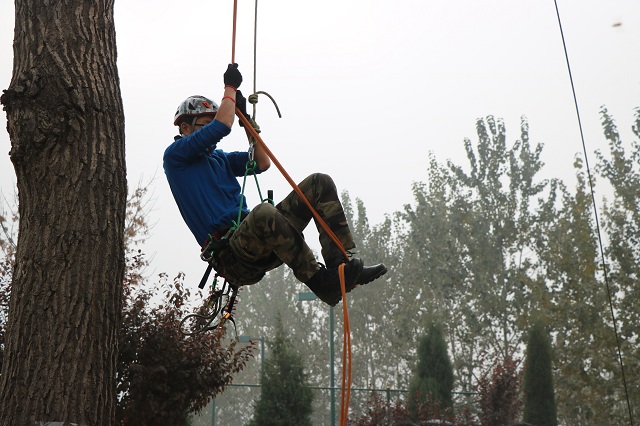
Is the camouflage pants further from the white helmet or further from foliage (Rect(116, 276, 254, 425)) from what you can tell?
foliage (Rect(116, 276, 254, 425))

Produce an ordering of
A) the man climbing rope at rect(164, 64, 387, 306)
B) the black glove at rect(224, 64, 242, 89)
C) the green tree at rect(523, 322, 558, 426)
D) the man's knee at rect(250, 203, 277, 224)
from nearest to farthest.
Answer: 1. the man's knee at rect(250, 203, 277, 224)
2. the man climbing rope at rect(164, 64, 387, 306)
3. the black glove at rect(224, 64, 242, 89)
4. the green tree at rect(523, 322, 558, 426)

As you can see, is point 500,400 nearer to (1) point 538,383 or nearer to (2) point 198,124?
(1) point 538,383

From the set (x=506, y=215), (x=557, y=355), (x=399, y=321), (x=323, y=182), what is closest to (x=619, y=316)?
(x=557, y=355)

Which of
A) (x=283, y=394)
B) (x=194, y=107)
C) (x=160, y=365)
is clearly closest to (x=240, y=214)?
(x=194, y=107)

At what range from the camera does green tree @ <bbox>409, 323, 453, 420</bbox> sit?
61.9 ft

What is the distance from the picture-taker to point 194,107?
16.8 feet

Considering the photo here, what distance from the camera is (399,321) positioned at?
Result: 36125mm

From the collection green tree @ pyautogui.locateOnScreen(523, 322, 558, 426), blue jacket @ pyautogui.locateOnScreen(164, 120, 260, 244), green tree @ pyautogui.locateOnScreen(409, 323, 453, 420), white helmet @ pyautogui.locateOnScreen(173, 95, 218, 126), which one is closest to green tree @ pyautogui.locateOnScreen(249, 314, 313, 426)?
green tree @ pyautogui.locateOnScreen(409, 323, 453, 420)

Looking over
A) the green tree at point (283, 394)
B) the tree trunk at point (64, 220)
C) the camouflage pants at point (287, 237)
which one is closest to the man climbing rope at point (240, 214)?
the camouflage pants at point (287, 237)

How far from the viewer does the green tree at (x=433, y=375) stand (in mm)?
18859

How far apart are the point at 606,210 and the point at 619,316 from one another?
333 cm

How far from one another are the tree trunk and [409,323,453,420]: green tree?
1487 cm

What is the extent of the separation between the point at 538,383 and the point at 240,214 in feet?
48.5

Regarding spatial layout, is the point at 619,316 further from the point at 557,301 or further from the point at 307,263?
the point at 307,263
